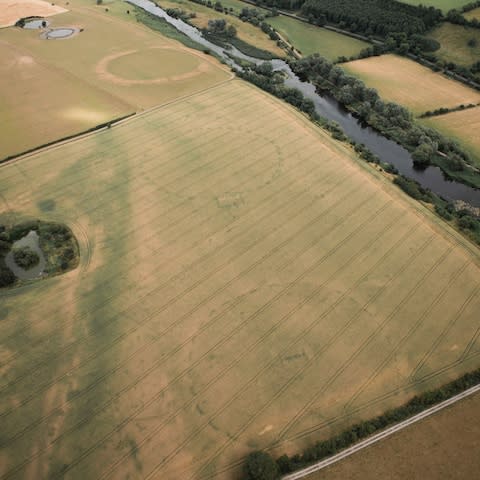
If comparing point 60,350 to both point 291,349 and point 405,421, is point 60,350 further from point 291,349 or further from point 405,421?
point 405,421

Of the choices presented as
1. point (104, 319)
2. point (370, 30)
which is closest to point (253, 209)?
point (104, 319)

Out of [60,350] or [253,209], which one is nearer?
[60,350]

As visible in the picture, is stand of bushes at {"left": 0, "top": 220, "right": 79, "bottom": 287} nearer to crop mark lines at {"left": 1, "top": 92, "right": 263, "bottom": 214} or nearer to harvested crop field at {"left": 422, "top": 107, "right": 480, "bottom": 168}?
crop mark lines at {"left": 1, "top": 92, "right": 263, "bottom": 214}

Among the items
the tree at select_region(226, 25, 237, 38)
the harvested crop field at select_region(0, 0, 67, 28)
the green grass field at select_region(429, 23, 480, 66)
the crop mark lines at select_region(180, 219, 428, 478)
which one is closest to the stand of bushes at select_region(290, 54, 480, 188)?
the crop mark lines at select_region(180, 219, 428, 478)

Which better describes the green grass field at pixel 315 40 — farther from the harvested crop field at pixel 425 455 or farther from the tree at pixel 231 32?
the harvested crop field at pixel 425 455

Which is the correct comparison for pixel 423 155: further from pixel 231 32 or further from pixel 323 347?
pixel 231 32

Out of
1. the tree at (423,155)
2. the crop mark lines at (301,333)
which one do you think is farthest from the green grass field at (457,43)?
the crop mark lines at (301,333)
